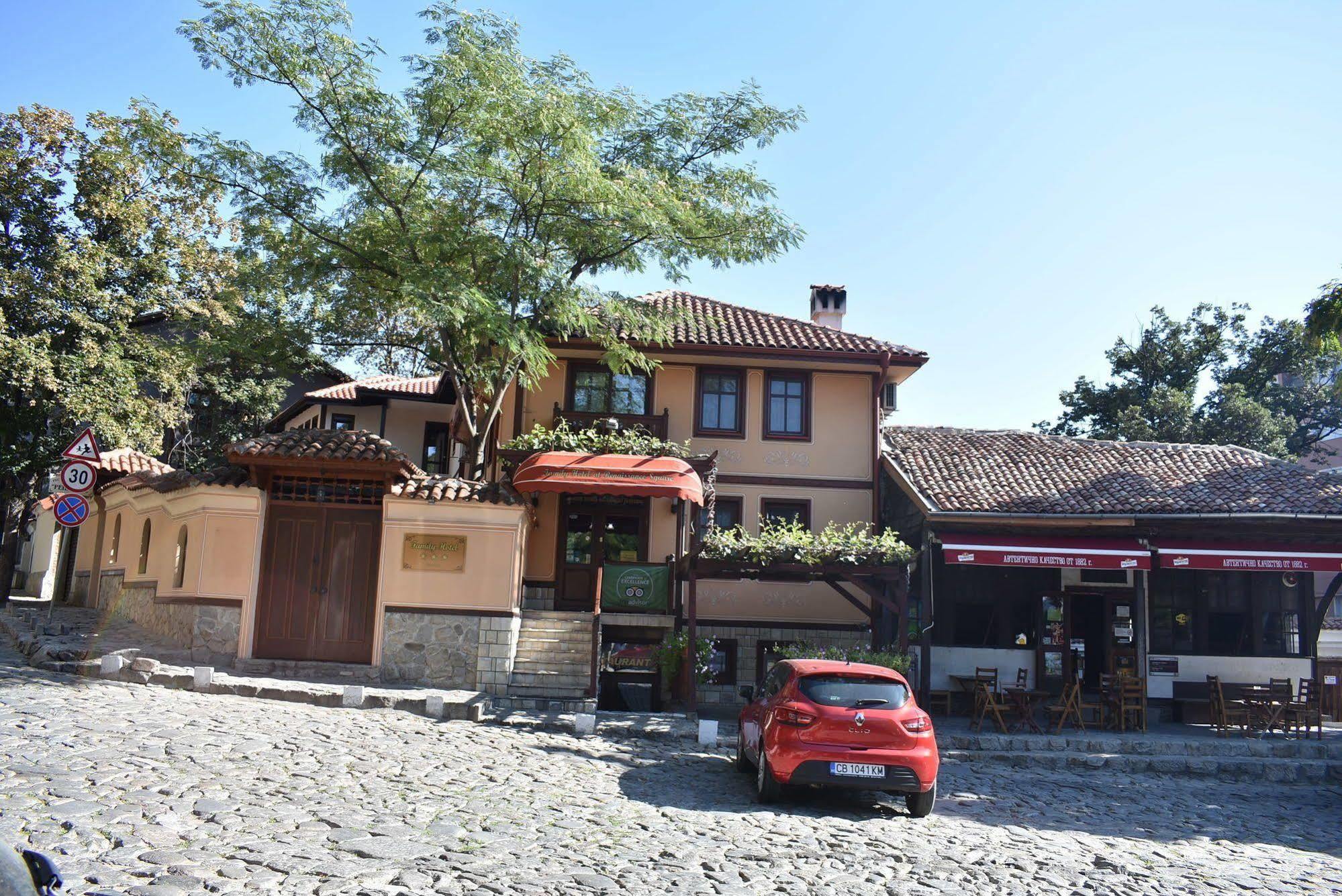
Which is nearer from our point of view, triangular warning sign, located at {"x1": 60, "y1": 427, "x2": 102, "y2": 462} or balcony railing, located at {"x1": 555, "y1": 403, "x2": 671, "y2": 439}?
triangular warning sign, located at {"x1": 60, "y1": 427, "x2": 102, "y2": 462}

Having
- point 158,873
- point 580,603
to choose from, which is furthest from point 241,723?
point 580,603

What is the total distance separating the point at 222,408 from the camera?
3167 centimetres

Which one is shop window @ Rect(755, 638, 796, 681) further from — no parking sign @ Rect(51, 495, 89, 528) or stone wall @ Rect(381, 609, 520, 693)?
no parking sign @ Rect(51, 495, 89, 528)

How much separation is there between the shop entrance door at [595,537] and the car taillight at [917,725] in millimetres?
10299

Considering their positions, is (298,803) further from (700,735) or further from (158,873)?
(700,735)

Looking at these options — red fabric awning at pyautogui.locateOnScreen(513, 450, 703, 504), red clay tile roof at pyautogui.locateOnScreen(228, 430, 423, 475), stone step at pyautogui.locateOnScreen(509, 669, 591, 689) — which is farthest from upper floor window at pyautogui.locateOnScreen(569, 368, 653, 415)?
stone step at pyautogui.locateOnScreen(509, 669, 591, 689)

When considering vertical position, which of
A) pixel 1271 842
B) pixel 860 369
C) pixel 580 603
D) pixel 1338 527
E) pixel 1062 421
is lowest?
pixel 1271 842

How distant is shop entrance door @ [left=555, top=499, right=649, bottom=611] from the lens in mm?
19281

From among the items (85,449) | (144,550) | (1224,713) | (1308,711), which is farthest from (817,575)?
(144,550)

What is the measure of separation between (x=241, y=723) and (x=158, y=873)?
515 centimetres

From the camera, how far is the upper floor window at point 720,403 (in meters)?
20.1

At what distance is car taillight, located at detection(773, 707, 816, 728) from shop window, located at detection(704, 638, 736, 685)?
9.32 meters

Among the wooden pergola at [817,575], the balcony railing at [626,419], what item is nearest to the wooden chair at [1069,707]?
the wooden pergola at [817,575]

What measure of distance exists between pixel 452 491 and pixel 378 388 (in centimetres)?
1305
